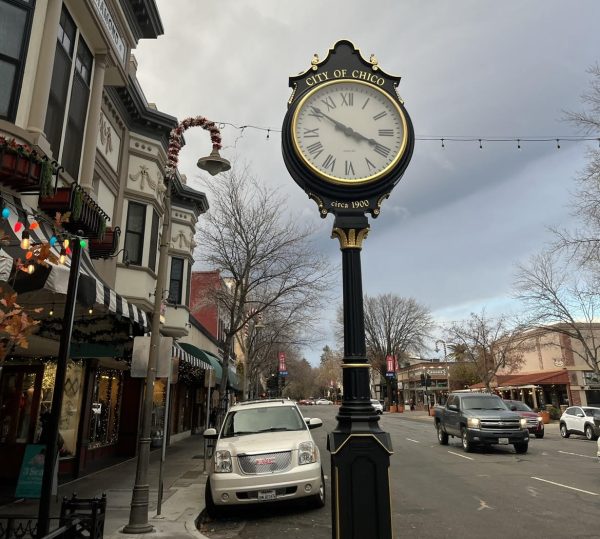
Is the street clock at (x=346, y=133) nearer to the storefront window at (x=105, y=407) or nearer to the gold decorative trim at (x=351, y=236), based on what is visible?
the gold decorative trim at (x=351, y=236)

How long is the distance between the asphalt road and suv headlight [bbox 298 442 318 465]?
871 millimetres

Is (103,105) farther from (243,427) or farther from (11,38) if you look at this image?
(243,427)

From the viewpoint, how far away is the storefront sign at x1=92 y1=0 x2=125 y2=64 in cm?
1035

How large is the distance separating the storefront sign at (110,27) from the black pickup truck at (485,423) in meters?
14.9

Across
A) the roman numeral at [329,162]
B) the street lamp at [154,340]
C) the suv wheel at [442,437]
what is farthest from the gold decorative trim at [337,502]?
the suv wheel at [442,437]

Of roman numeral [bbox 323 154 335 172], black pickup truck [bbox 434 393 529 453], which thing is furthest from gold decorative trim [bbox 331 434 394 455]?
black pickup truck [bbox 434 393 529 453]

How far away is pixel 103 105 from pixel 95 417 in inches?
345

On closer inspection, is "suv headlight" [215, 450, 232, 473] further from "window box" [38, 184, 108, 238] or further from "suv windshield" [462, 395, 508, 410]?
"suv windshield" [462, 395, 508, 410]

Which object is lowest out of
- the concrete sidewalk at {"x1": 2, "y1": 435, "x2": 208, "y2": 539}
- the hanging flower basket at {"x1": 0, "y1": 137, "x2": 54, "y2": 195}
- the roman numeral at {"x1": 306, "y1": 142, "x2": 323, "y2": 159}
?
the concrete sidewalk at {"x1": 2, "y1": 435, "x2": 208, "y2": 539}

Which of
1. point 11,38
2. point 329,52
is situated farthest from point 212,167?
point 329,52

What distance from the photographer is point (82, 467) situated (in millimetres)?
12703

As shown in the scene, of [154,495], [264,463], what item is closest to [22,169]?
[264,463]

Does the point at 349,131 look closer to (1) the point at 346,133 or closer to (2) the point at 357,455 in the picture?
(1) the point at 346,133

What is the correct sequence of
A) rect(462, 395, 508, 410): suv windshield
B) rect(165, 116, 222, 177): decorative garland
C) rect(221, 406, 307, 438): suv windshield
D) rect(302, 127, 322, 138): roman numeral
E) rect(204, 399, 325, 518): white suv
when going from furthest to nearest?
rect(462, 395, 508, 410): suv windshield
rect(221, 406, 307, 438): suv windshield
rect(165, 116, 222, 177): decorative garland
rect(204, 399, 325, 518): white suv
rect(302, 127, 322, 138): roman numeral
